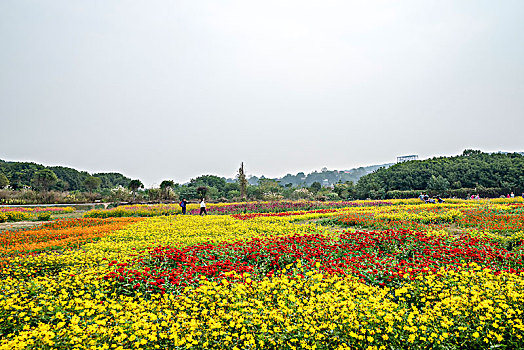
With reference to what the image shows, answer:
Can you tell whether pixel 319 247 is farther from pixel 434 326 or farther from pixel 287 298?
pixel 434 326

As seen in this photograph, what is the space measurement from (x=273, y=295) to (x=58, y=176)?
6243cm

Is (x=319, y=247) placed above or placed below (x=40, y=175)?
below

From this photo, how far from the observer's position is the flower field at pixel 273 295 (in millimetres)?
2854

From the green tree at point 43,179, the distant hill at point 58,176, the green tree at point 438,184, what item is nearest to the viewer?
the green tree at point 438,184

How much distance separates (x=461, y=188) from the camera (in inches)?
1244

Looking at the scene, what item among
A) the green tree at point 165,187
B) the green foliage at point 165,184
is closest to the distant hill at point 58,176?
the green foliage at point 165,184

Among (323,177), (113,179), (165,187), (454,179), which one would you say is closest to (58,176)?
(113,179)

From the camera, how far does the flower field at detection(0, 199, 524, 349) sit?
285 cm

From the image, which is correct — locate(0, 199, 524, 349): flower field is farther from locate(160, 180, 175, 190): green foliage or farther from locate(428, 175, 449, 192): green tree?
locate(428, 175, 449, 192): green tree

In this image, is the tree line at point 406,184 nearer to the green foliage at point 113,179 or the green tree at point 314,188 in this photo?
the green tree at point 314,188

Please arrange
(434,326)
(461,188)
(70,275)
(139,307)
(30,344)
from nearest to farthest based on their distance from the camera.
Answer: (30,344), (434,326), (139,307), (70,275), (461,188)


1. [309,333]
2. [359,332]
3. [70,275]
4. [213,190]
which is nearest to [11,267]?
[70,275]

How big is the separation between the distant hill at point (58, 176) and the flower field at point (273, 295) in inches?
1575

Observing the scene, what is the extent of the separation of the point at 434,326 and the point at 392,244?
13.6 ft
